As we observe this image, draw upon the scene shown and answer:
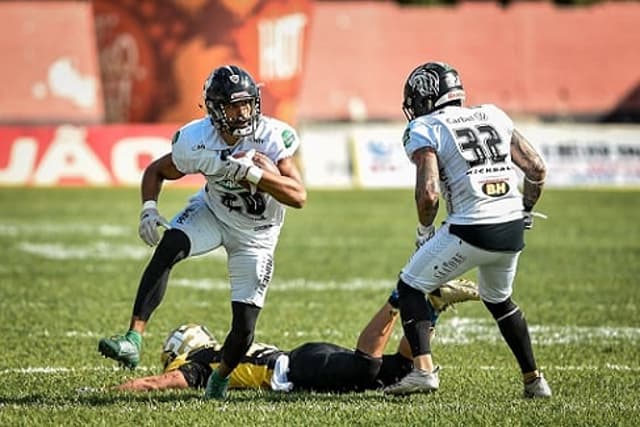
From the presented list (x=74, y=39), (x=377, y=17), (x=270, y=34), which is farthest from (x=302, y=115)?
(x=270, y=34)

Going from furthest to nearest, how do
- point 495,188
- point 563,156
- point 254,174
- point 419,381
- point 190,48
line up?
point 190,48
point 563,156
point 495,188
point 419,381
point 254,174

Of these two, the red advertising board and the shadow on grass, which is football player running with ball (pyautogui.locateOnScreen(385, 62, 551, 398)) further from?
the red advertising board

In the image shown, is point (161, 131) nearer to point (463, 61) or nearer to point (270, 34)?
point (270, 34)

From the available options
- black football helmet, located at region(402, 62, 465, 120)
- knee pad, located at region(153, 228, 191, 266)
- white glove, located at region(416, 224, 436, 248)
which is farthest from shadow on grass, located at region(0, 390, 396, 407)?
black football helmet, located at region(402, 62, 465, 120)

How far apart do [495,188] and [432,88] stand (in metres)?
0.56

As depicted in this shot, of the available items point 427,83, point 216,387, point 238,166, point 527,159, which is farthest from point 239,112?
point 527,159

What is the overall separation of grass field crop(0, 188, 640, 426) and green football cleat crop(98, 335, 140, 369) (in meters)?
0.22

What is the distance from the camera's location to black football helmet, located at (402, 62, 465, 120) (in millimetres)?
6500

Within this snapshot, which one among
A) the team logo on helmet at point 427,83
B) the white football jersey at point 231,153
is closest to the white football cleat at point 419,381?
the white football jersey at point 231,153

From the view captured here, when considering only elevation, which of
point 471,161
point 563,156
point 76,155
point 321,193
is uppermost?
point 471,161

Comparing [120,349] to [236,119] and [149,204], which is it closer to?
[149,204]

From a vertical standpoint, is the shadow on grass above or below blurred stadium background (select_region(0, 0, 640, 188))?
above

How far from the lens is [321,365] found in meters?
6.81

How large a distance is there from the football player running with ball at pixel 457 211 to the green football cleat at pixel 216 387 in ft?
2.53
